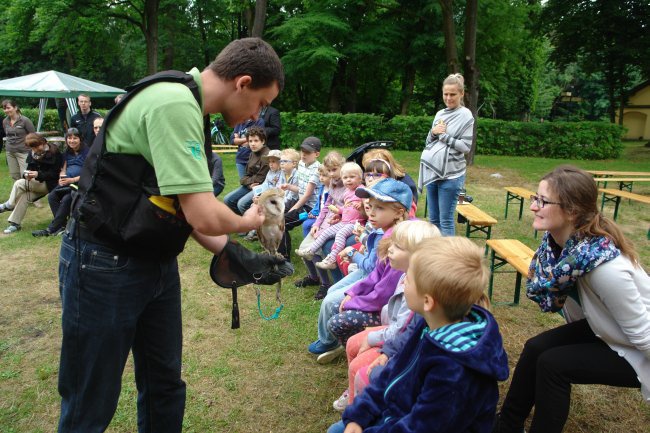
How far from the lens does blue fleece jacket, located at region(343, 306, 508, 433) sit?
1599 mm

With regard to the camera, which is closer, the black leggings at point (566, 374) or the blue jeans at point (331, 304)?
the black leggings at point (566, 374)

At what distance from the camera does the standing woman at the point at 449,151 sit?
505 centimetres

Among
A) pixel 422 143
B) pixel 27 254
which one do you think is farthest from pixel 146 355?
pixel 422 143

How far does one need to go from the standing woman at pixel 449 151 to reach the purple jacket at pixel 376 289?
7.55 feet

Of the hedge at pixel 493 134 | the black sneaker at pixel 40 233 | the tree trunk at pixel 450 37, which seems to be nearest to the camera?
the black sneaker at pixel 40 233

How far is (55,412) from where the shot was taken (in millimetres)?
2863

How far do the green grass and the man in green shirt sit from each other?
1.14m

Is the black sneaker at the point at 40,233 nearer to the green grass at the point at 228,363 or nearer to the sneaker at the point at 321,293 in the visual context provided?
the green grass at the point at 228,363

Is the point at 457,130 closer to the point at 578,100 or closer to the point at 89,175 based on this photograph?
the point at 89,175

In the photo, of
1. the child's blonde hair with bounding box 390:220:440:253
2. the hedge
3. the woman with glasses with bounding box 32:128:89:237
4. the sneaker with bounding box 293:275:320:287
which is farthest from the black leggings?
the hedge

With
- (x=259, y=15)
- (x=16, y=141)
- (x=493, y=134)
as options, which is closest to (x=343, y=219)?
(x=259, y=15)

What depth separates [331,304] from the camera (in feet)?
10.7

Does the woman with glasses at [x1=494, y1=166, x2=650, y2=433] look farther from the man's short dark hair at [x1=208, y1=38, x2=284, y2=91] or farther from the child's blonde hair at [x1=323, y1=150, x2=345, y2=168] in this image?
the child's blonde hair at [x1=323, y1=150, x2=345, y2=168]

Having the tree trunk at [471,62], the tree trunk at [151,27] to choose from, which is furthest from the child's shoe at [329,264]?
the tree trunk at [151,27]
